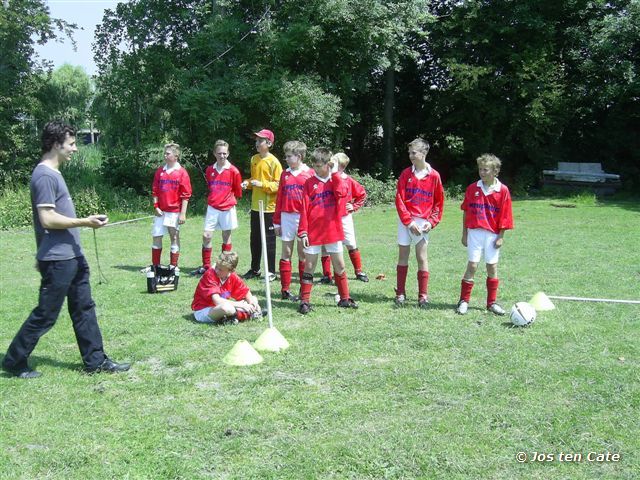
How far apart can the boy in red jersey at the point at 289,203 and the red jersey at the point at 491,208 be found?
219 centimetres

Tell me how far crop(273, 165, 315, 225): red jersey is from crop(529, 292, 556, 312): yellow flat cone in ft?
10.2

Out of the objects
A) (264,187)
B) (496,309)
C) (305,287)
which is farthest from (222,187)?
(496,309)

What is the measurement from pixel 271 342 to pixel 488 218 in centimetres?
298

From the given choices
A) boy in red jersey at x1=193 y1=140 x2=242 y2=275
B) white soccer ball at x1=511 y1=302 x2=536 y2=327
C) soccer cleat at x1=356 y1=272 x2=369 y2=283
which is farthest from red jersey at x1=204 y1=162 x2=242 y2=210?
white soccer ball at x1=511 y1=302 x2=536 y2=327

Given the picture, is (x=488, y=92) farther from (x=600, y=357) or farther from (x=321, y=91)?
(x=600, y=357)

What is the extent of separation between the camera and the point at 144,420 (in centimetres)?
449

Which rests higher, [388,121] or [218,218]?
[388,121]

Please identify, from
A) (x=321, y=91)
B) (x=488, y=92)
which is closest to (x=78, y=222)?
(x=321, y=91)

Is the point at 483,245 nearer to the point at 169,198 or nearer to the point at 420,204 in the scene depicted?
the point at 420,204

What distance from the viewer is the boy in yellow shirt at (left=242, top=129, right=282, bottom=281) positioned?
923 centimetres

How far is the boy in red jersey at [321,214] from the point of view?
746 cm

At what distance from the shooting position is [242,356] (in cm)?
564

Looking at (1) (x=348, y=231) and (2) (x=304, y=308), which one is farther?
(1) (x=348, y=231)

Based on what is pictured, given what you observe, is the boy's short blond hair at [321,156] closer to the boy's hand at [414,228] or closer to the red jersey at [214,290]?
the boy's hand at [414,228]
